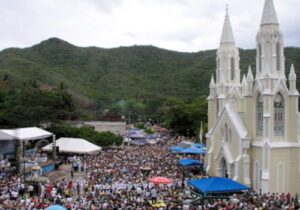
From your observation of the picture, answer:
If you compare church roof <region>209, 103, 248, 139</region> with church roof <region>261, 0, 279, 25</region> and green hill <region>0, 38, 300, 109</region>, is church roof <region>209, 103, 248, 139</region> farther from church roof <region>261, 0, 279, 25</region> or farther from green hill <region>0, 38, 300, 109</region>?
green hill <region>0, 38, 300, 109</region>

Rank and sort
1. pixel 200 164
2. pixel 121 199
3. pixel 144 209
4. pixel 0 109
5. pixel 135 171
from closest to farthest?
pixel 144 209, pixel 121 199, pixel 135 171, pixel 200 164, pixel 0 109

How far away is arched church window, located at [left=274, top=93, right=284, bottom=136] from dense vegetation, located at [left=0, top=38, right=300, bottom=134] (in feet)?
153

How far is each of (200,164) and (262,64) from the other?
11.1 m

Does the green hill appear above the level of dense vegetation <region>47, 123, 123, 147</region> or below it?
above

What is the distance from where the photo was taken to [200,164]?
30766mm

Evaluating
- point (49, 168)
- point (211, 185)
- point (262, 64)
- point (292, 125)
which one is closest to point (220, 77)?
point (262, 64)

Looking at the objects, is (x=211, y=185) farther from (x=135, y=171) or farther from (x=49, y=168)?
(x=49, y=168)

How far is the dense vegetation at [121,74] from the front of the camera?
104312 millimetres

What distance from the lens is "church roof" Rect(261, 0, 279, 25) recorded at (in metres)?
23.9

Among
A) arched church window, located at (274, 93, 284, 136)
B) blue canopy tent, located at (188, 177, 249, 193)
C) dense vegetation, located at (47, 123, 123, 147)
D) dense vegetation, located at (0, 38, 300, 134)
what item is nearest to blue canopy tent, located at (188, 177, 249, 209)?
blue canopy tent, located at (188, 177, 249, 193)

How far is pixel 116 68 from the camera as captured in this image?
154 m

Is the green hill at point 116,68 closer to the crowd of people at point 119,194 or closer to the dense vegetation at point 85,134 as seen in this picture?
the dense vegetation at point 85,134

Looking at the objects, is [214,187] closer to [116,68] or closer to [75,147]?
[75,147]

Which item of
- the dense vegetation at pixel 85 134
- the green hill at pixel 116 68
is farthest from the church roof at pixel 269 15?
the green hill at pixel 116 68
